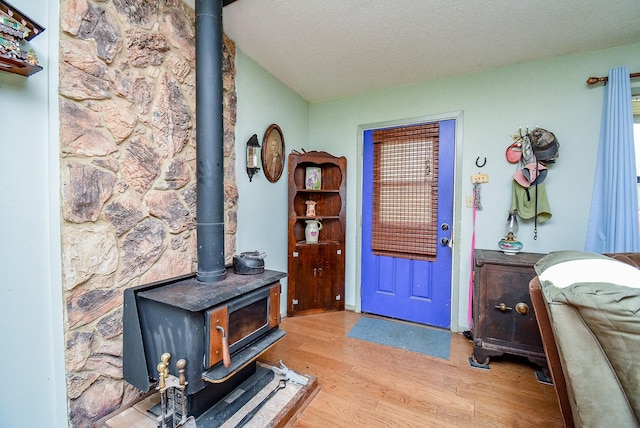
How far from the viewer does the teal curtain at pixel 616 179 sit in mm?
1764

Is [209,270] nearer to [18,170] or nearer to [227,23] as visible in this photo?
[18,170]

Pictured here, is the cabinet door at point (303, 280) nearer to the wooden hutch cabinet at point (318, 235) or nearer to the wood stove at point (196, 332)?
the wooden hutch cabinet at point (318, 235)

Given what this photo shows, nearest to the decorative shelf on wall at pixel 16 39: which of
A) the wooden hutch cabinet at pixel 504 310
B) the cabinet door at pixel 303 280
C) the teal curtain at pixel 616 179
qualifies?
the cabinet door at pixel 303 280

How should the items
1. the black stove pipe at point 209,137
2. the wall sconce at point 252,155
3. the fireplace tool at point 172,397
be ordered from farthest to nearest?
the wall sconce at point 252,155 → the black stove pipe at point 209,137 → the fireplace tool at point 172,397

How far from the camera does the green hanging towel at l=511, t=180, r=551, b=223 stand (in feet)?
6.86

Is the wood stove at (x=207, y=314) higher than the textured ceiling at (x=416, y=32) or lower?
lower

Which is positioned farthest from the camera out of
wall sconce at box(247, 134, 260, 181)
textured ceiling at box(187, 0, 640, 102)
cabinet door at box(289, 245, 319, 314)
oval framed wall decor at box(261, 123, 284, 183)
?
cabinet door at box(289, 245, 319, 314)

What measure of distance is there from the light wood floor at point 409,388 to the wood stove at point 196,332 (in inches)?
19.5

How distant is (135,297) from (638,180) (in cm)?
334

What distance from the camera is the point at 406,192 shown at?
8.65 ft

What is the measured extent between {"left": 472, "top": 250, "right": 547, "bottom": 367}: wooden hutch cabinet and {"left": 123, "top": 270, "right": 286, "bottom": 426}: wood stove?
1.54m

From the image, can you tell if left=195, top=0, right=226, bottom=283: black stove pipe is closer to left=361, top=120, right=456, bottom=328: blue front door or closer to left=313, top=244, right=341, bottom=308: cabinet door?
left=313, top=244, right=341, bottom=308: cabinet door

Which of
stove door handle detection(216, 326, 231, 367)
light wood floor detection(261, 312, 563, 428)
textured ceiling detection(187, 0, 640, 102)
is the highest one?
textured ceiling detection(187, 0, 640, 102)

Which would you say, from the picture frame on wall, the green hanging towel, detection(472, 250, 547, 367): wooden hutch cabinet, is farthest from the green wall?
detection(472, 250, 547, 367): wooden hutch cabinet
